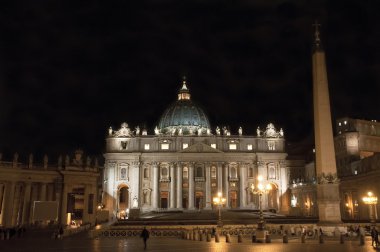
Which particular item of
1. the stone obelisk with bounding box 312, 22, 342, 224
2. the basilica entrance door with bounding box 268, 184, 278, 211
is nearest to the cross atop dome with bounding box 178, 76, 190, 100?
the basilica entrance door with bounding box 268, 184, 278, 211

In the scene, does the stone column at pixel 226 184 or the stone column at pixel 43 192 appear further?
the stone column at pixel 226 184

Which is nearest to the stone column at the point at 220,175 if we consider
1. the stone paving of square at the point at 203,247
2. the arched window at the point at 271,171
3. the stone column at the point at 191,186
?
the stone column at the point at 191,186

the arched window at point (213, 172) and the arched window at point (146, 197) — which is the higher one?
the arched window at point (213, 172)

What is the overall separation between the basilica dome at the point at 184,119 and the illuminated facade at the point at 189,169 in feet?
27.2

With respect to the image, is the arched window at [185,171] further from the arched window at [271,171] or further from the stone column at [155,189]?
the arched window at [271,171]

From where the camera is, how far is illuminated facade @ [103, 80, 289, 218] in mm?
85125

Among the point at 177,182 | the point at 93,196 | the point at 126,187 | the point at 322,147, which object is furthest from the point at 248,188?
the point at 322,147

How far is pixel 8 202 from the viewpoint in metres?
44.4

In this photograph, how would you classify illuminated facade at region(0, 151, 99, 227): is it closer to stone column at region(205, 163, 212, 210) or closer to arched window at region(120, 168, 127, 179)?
arched window at region(120, 168, 127, 179)

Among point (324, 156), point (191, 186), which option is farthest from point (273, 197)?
point (324, 156)

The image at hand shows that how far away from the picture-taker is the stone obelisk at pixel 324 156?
27.2m

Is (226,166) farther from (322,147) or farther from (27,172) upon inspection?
(322,147)

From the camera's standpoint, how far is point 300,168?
9519cm

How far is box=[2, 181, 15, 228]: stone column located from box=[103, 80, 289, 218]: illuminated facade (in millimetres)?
38829
